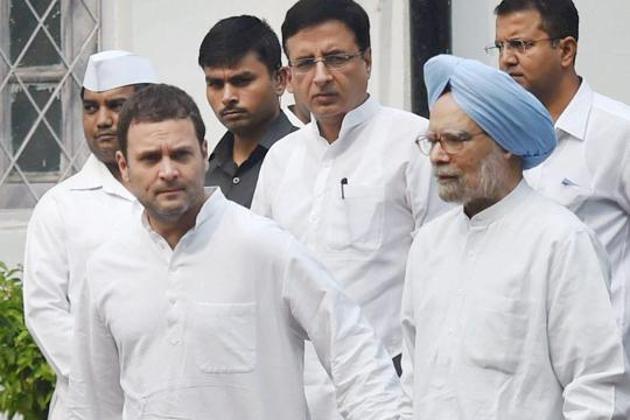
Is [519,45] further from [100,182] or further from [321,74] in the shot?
[100,182]

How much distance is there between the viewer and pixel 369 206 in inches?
264

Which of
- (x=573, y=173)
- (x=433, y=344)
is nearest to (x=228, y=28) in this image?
(x=573, y=173)

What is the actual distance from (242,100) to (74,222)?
70 centimetres

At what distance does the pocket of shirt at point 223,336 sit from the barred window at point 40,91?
4032 mm

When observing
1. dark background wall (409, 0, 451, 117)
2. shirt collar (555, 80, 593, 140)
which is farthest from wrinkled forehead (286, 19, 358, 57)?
dark background wall (409, 0, 451, 117)

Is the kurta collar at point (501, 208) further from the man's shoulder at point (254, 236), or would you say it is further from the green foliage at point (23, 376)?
the green foliage at point (23, 376)

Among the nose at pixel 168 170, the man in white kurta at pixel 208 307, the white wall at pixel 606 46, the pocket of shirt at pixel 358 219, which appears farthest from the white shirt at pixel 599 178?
the white wall at pixel 606 46

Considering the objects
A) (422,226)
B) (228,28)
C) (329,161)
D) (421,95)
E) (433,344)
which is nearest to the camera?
(433,344)

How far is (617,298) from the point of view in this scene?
6.70m

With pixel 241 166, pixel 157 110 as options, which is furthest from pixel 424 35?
pixel 157 110

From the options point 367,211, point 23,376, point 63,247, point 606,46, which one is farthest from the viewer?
point 606,46

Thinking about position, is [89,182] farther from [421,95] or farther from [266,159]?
[421,95]

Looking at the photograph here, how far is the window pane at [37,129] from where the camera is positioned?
32.8 feet

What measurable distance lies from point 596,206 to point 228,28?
151cm
